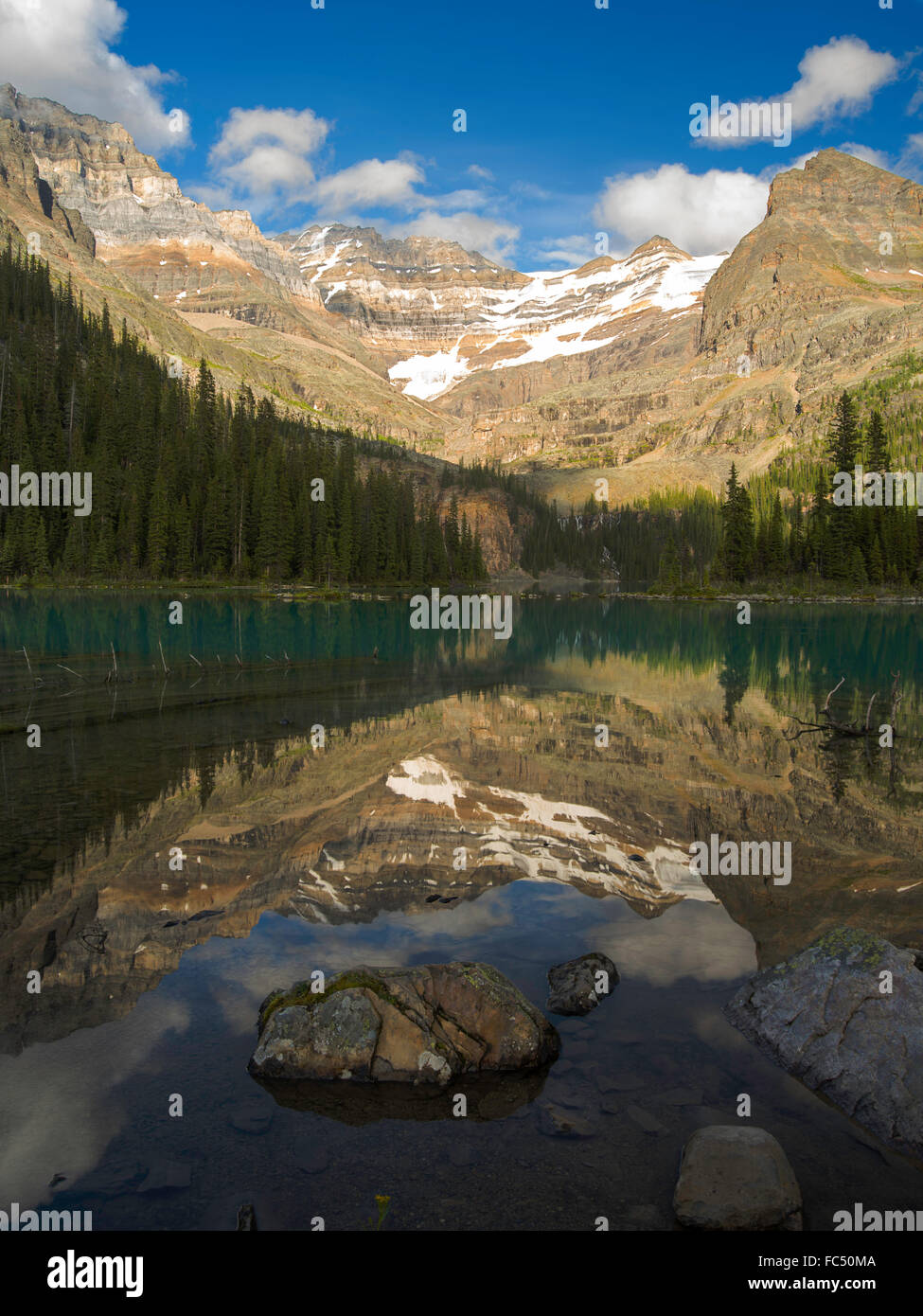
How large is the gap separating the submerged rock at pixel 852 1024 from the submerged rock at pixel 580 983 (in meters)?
1.43

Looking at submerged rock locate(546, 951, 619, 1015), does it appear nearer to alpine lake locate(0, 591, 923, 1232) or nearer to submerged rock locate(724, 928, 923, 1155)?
alpine lake locate(0, 591, 923, 1232)

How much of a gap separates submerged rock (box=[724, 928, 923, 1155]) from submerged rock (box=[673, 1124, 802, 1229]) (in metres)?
1.56

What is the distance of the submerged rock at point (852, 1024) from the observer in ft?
24.0

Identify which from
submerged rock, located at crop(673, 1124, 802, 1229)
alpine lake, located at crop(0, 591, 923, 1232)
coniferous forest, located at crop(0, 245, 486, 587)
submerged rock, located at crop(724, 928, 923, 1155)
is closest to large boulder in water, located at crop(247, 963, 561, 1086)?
alpine lake, located at crop(0, 591, 923, 1232)

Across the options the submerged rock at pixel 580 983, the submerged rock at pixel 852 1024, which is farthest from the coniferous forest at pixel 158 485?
the submerged rock at pixel 852 1024

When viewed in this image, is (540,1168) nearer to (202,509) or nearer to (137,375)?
(202,509)

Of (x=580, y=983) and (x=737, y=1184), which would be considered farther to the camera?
(x=580, y=983)

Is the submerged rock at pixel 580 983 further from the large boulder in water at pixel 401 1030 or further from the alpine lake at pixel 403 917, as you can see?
the large boulder in water at pixel 401 1030

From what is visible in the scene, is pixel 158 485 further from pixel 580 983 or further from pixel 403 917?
pixel 580 983

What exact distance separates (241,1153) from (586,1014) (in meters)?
4.12

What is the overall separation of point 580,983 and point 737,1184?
3.45m

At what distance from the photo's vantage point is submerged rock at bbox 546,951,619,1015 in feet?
30.1

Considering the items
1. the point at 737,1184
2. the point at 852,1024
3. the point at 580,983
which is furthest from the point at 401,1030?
the point at 852,1024

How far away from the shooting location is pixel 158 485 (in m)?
120
